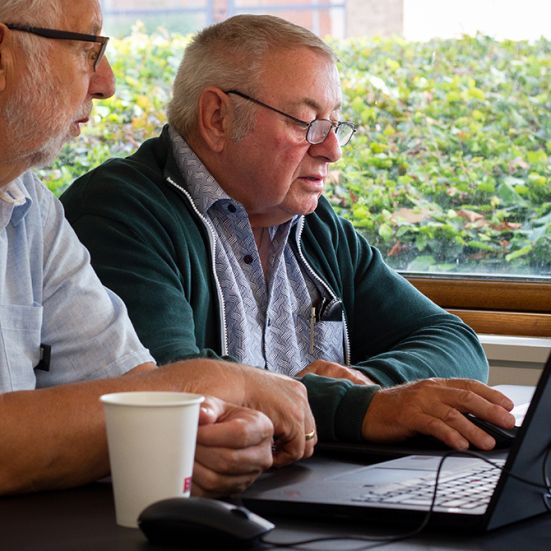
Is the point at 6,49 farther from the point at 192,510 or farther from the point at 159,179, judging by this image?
the point at 192,510

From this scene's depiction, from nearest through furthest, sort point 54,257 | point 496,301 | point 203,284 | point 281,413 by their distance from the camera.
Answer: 1. point 281,413
2. point 54,257
3. point 203,284
4. point 496,301

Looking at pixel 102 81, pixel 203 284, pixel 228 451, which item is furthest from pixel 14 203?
pixel 228 451

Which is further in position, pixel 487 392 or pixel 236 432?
pixel 487 392

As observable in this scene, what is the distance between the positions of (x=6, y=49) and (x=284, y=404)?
680 mm

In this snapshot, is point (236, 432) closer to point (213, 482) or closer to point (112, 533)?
point (213, 482)

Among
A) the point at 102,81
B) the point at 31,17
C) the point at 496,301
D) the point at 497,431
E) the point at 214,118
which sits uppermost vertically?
the point at 31,17

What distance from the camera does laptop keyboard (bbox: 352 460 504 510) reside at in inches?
41.1

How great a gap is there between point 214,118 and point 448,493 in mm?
1402

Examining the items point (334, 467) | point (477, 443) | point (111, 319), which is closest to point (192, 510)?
point (334, 467)

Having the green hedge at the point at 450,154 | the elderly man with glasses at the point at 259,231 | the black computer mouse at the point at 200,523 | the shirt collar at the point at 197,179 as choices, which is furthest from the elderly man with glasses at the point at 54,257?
the green hedge at the point at 450,154

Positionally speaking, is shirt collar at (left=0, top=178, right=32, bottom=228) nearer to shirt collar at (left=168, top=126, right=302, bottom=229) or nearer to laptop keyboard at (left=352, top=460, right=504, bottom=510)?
shirt collar at (left=168, top=126, right=302, bottom=229)

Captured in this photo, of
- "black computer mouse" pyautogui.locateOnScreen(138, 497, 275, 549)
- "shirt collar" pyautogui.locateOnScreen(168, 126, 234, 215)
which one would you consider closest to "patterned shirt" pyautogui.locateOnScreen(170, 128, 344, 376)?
"shirt collar" pyautogui.locateOnScreen(168, 126, 234, 215)

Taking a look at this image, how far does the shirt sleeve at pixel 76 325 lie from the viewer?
1.65 meters

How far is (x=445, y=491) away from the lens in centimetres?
109
